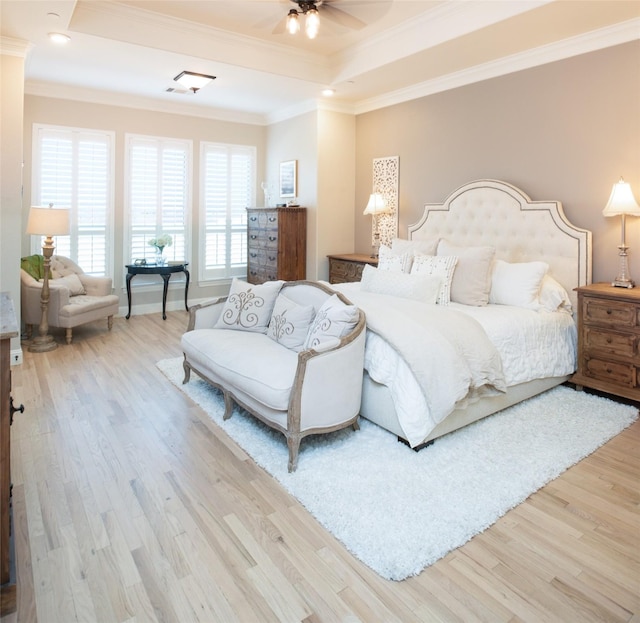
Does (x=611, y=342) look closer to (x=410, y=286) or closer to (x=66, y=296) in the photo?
(x=410, y=286)

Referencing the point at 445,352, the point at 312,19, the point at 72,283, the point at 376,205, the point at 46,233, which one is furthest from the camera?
the point at 376,205

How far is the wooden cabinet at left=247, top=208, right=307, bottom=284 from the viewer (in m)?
6.18

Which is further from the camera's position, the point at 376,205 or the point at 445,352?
the point at 376,205

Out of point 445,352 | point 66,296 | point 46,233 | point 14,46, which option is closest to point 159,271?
point 66,296

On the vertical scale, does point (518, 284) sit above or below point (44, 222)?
below

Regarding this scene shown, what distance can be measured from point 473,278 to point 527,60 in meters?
2.02

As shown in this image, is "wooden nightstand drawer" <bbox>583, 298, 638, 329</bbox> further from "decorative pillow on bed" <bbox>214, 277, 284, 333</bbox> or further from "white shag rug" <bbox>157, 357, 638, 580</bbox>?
"decorative pillow on bed" <bbox>214, 277, 284, 333</bbox>

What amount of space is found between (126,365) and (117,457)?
1849mm

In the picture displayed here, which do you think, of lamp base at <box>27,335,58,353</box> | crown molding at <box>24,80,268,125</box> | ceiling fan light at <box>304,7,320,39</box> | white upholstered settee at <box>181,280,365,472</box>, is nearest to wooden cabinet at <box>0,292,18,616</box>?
white upholstered settee at <box>181,280,365,472</box>

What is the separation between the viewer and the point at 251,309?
3.70 m

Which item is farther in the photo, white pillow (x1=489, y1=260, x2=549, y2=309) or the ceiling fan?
white pillow (x1=489, y1=260, x2=549, y2=309)

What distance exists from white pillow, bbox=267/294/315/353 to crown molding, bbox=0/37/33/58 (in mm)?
3190

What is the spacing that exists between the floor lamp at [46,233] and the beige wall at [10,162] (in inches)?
17.8

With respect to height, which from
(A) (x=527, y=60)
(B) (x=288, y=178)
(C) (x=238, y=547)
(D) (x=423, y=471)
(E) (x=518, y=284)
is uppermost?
(A) (x=527, y=60)
